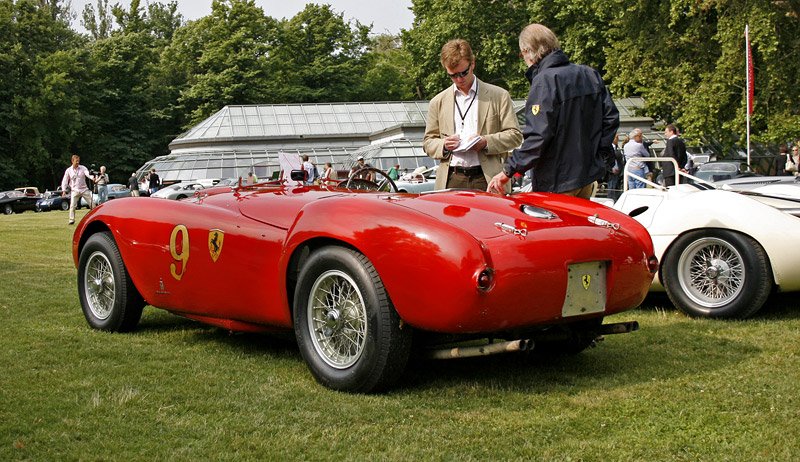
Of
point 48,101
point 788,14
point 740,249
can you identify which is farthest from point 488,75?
point 740,249

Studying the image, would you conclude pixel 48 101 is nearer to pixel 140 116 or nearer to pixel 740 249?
pixel 140 116

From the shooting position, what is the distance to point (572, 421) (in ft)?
12.6

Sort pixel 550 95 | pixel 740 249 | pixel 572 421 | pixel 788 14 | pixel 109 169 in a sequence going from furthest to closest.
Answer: pixel 109 169 → pixel 788 14 → pixel 740 249 → pixel 550 95 → pixel 572 421

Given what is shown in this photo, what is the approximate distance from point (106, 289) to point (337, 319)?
2.46m

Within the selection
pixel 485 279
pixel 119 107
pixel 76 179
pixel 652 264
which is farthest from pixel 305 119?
pixel 485 279

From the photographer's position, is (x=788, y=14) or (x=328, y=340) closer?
(x=328, y=340)

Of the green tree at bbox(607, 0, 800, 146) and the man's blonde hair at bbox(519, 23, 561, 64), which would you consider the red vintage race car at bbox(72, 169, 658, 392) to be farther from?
the green tree at bbox(607, 0, 800, 146)

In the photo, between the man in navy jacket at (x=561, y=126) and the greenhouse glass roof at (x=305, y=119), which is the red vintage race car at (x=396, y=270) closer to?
the man in navy jacket at (x=561, y=126)

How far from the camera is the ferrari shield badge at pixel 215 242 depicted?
5.16 meters

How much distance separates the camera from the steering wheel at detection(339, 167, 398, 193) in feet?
19.6

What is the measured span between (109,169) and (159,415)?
68.4 metres

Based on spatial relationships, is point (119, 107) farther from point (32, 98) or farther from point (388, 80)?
point (388, 80)

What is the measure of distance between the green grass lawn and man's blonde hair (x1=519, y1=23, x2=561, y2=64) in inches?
73.2

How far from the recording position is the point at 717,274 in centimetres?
658
